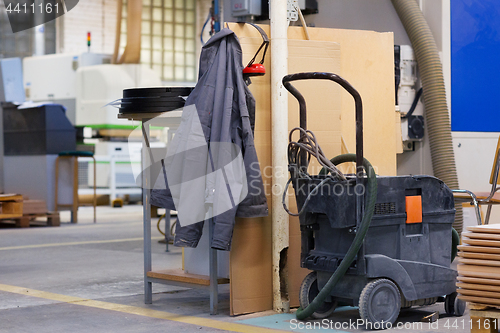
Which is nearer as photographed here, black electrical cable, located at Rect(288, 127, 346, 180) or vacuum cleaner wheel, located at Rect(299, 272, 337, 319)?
black electrical cable, located at Rect(288, 127, 346, 180)

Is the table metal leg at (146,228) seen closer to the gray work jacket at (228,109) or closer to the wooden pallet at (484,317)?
the gray work jacket at (228,109)

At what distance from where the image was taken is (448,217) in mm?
3338

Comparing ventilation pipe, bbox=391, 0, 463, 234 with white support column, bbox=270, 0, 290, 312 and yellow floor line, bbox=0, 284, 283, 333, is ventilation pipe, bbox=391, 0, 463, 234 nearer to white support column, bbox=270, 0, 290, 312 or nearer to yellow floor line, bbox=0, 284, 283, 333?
white support column, bbox=270, 0, 290, 312

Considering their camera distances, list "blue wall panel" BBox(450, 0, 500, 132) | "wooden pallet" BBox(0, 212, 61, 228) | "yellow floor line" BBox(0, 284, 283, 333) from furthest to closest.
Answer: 1. "wooden pallet" BBox(0, 212, 61, 228)
2. "blue wall panel" BBox(450, 0, 500, 132)
3. "yellow floor line" BBox(0, 284, 283, 333)

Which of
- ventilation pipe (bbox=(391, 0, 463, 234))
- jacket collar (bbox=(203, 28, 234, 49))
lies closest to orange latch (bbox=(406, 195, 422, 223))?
jacket collar (bbox=(203, 28, 234, 49))

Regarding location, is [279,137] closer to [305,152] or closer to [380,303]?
[305,152]

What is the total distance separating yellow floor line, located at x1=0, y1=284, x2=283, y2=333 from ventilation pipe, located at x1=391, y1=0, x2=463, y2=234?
9.68 feet

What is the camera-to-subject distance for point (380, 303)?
3047mm

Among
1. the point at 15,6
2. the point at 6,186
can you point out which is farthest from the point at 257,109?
the point at 15,6

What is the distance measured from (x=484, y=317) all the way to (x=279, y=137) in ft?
4.71

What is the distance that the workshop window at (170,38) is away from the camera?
15.4 m

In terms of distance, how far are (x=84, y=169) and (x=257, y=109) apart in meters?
9.10

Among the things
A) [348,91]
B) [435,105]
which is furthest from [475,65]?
[348,91]

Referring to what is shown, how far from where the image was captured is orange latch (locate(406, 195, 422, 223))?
3166mm
